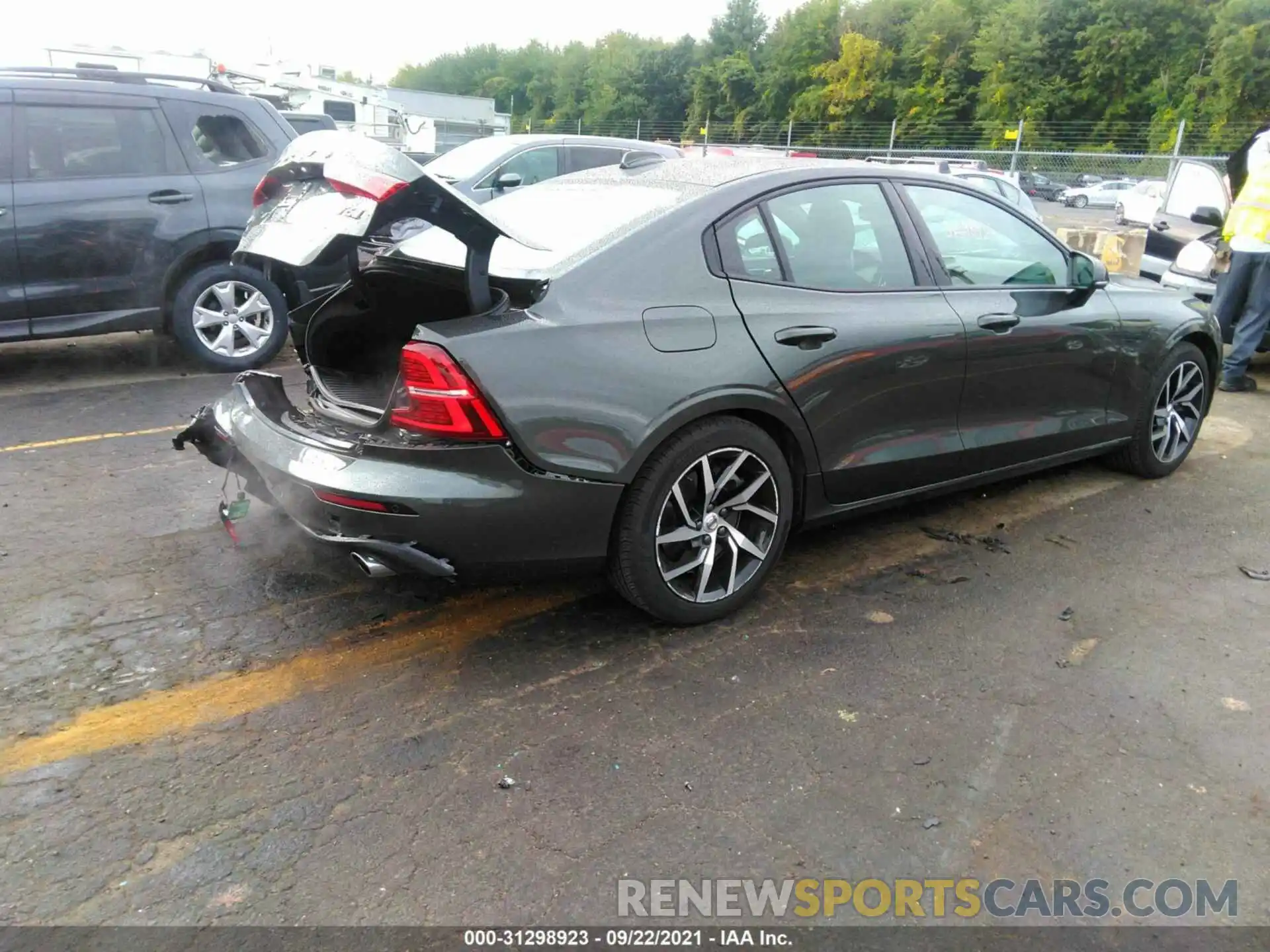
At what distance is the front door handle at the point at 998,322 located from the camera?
389 centimetres

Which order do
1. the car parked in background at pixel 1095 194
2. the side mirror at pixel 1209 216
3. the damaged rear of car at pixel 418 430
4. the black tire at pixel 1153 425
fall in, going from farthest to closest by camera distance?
the car parked in background at pixel 1095 194, the side mirror at pixel 1209 216, the black tire at pixel 1153 425, the damaged rear of car at pixel 418 430

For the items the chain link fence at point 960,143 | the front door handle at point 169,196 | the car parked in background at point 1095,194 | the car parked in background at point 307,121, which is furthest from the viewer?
the car parked in background at point 1095,194

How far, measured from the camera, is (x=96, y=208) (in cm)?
601

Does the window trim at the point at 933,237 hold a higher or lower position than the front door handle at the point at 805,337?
higher

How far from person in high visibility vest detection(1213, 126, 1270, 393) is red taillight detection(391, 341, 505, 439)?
649 centimetres

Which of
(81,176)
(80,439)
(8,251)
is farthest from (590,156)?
(80,439)

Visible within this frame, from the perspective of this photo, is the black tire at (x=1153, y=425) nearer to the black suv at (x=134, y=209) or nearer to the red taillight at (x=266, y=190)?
the red taillight at (x=266, y=190)

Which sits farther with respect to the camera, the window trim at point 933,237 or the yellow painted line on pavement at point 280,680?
the window trim at point 933,237

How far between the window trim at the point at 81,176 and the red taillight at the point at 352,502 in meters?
4.50

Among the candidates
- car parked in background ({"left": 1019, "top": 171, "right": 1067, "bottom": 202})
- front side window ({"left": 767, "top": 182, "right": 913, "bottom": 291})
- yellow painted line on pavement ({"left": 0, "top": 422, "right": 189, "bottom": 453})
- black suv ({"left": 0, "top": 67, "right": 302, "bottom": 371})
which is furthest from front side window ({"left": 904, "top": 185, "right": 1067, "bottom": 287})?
car parked in background ({"left": 1019, "top": 171, "right": 1067, "bottom": 202})

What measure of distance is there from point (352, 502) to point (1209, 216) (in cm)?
796

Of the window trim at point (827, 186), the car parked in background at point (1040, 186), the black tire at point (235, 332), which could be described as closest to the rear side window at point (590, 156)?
the black tire at point (235, 332)

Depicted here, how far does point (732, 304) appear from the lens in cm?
324

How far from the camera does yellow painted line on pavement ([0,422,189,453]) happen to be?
497 cm
